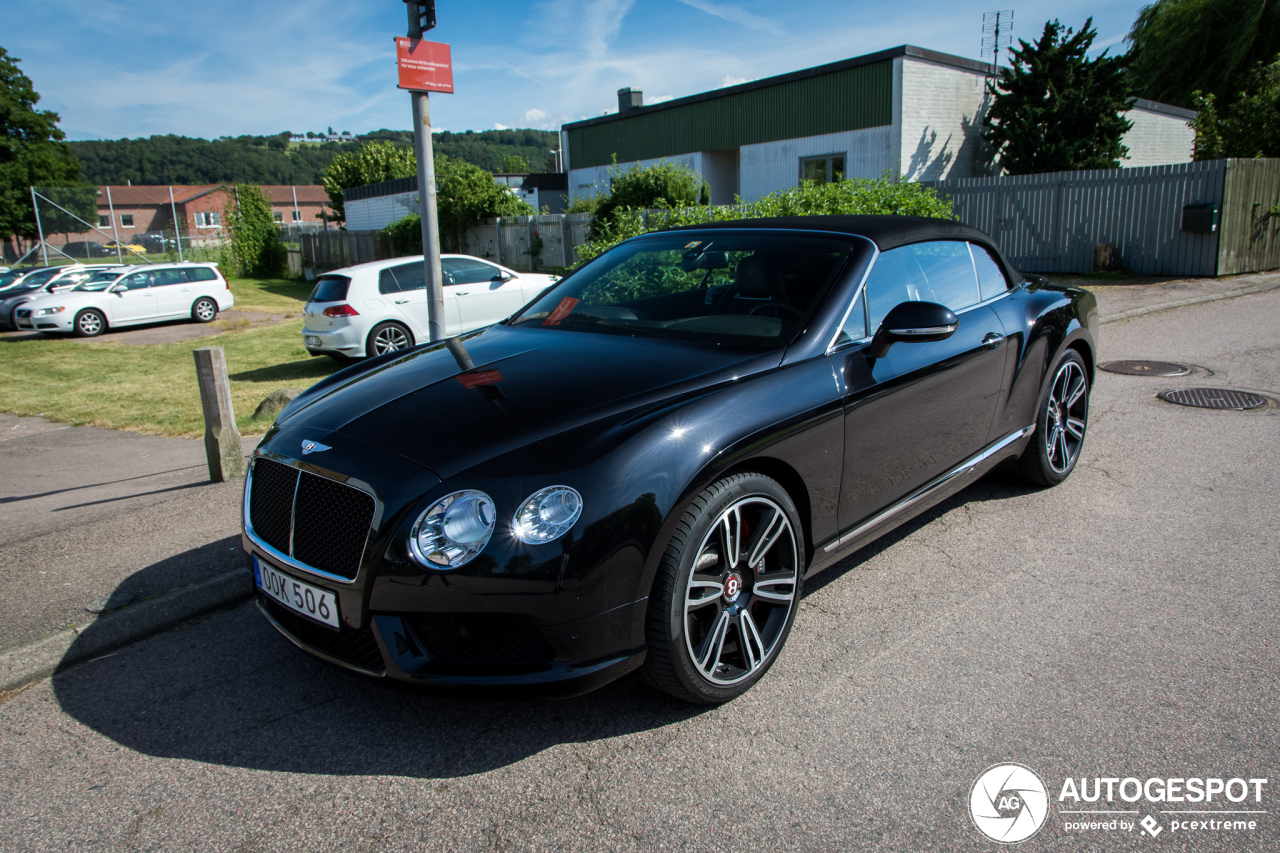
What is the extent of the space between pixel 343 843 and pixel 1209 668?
2.92 m

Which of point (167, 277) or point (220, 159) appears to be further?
point (220, 159)

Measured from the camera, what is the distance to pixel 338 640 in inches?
101

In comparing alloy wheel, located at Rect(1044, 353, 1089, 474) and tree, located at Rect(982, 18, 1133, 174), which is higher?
tree, located at Rect(982, 18, 1133, 174)

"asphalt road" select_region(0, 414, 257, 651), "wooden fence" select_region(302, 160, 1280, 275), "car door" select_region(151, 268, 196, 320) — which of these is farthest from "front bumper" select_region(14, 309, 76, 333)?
"wooden fence" select_region(302, 160, 1280, 275)

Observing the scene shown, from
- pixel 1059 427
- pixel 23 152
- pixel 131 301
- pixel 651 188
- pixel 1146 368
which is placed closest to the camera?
pixel 1059 427

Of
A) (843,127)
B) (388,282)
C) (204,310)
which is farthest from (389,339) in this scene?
(843,127)

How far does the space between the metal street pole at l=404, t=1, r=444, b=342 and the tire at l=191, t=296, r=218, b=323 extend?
58.2 feet

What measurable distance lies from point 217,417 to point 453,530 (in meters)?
3.79

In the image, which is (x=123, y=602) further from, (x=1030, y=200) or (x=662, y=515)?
(x=1030, y=200)

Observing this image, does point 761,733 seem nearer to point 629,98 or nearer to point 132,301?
point 132,301

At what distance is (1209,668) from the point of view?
2.88m

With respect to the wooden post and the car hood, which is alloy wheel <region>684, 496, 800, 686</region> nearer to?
the car hood

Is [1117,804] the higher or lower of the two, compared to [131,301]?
lower

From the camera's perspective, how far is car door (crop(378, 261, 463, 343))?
12.1m
